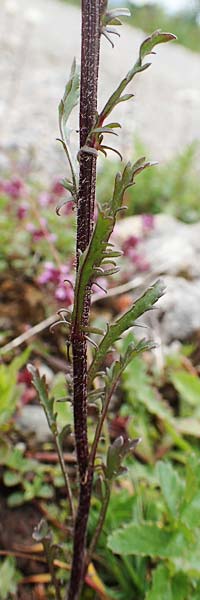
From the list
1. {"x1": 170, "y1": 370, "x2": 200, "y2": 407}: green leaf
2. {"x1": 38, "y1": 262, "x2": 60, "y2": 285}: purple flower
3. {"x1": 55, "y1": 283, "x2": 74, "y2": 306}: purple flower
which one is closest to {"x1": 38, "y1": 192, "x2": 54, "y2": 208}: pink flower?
{"x1": 38, "y1": 262, "x2": 60, "y2": 285}: purple flower

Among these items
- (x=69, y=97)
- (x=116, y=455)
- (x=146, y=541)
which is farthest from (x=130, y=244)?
(x=69, y=97)

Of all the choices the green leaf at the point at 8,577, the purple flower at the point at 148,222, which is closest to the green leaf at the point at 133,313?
the green leaf at the point at 8,577

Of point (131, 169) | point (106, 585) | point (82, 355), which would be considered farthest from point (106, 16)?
point (106, 585)

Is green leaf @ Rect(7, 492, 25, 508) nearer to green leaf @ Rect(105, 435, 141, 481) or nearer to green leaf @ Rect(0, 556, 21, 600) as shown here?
green leaf @ Rect(0, 556, 21, 600)

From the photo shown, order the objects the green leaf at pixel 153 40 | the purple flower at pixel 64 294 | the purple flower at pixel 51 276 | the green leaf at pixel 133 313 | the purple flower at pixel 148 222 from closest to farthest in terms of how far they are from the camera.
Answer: the green leaf at pixel 153 40 < the green leaf at pixel 133 313 < the purple flower at pixel 64 294 < the purple flower at pixel 51 276 < the purple flower at pixel 148 222

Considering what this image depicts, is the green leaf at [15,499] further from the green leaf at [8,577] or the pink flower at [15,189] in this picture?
the pink flower at [15,189]

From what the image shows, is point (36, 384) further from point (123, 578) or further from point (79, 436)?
point (123, 578)

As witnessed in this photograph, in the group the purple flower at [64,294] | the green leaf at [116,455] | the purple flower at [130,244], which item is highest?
the purple flower at [130,244]
